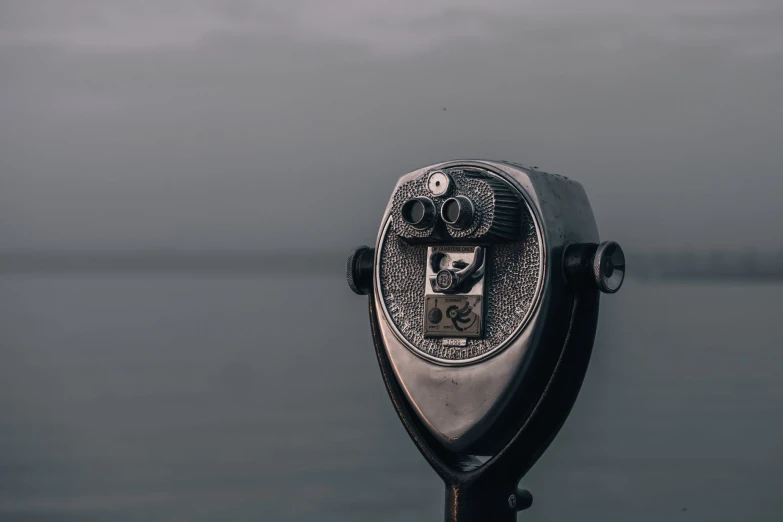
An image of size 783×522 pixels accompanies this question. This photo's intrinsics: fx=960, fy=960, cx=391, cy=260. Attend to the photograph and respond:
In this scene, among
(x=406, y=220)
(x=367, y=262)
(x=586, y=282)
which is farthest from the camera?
(x=367, y=262)

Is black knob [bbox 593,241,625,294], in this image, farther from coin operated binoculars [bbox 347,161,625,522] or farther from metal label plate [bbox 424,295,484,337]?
metal label plate [bbox 424,295,484,337]

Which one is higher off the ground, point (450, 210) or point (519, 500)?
point (450, 210)

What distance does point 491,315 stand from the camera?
1688 millimetres

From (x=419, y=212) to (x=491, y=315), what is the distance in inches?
8.9

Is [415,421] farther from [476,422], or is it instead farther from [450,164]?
[450,164]

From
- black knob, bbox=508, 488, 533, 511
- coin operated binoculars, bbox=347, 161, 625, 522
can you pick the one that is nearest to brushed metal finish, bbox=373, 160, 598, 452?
coin operated binoculars, bbox=347, 161, 625, 522

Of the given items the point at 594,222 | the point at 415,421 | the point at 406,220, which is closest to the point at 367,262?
the point at 406,220

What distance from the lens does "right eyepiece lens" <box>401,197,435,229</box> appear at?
5.61ft

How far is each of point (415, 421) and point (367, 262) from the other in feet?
1.07

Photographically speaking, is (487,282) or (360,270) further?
(360,270)

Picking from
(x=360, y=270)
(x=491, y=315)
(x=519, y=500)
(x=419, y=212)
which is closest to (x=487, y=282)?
(x=491, y=315)

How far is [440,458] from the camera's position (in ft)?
5.84

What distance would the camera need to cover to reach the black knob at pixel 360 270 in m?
1.90

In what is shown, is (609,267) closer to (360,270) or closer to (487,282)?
(487,282)
